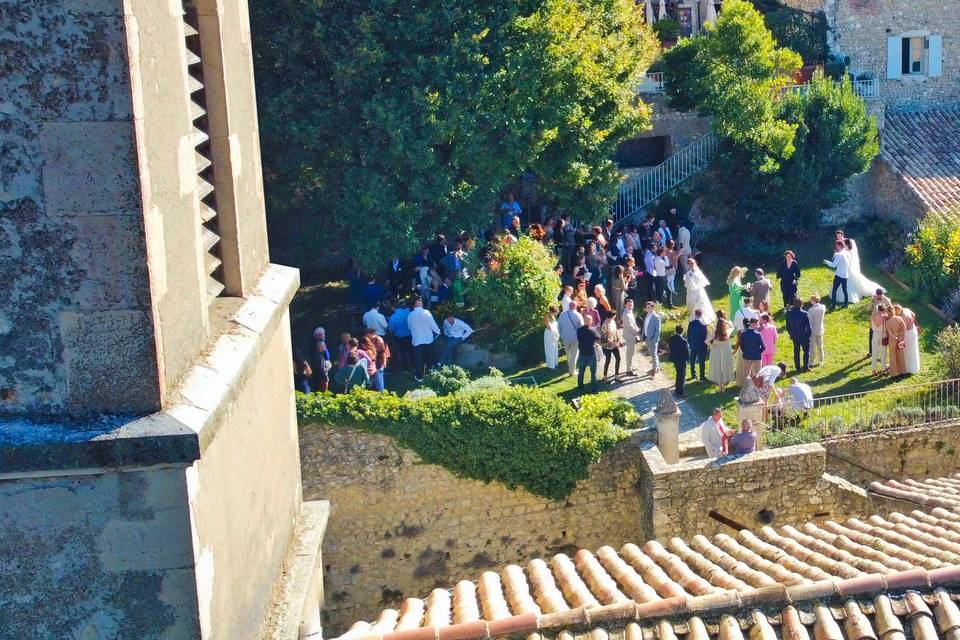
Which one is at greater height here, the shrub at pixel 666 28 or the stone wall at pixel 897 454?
the shrub at pixel 666 28

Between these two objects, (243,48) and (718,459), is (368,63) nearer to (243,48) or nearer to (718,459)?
(718,459)

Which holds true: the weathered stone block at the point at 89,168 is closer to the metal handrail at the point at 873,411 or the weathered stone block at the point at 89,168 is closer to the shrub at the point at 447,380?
the shrub at the point at 447,380

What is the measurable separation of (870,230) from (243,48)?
22.6m

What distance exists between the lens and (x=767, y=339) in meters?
19.6

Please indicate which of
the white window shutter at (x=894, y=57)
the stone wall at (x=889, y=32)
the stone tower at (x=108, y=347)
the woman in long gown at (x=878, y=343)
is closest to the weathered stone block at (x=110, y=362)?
the stone tower at (x=108, y=347)

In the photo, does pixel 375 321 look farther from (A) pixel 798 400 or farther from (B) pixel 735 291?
(A) pixel 798 400

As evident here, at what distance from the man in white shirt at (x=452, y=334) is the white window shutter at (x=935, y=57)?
16014 millimetres

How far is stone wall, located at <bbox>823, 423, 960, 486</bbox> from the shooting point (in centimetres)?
1822

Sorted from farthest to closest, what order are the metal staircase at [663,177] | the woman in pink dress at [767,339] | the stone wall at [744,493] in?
1. the metal staircase at [663,177]
2. the woman in pink dress at [767,339]
3. the stone wall at [744,493]

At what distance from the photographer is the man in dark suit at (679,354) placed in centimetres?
1930

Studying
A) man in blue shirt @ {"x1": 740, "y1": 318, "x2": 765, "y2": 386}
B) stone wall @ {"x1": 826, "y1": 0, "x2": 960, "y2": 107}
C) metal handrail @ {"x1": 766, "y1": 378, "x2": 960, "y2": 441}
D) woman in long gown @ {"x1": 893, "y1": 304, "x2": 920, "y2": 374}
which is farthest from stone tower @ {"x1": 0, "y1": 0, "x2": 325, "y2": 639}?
stone wall @ {"x1": 826, "y1": 0, "x2": 960, "y2": 107}

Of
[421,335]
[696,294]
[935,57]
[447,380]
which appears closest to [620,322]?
[696,294]

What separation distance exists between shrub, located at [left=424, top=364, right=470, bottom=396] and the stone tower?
12413mm

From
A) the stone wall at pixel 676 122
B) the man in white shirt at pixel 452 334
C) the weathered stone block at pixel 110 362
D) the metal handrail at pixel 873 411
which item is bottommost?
the metal handrail at pixel 873 411
